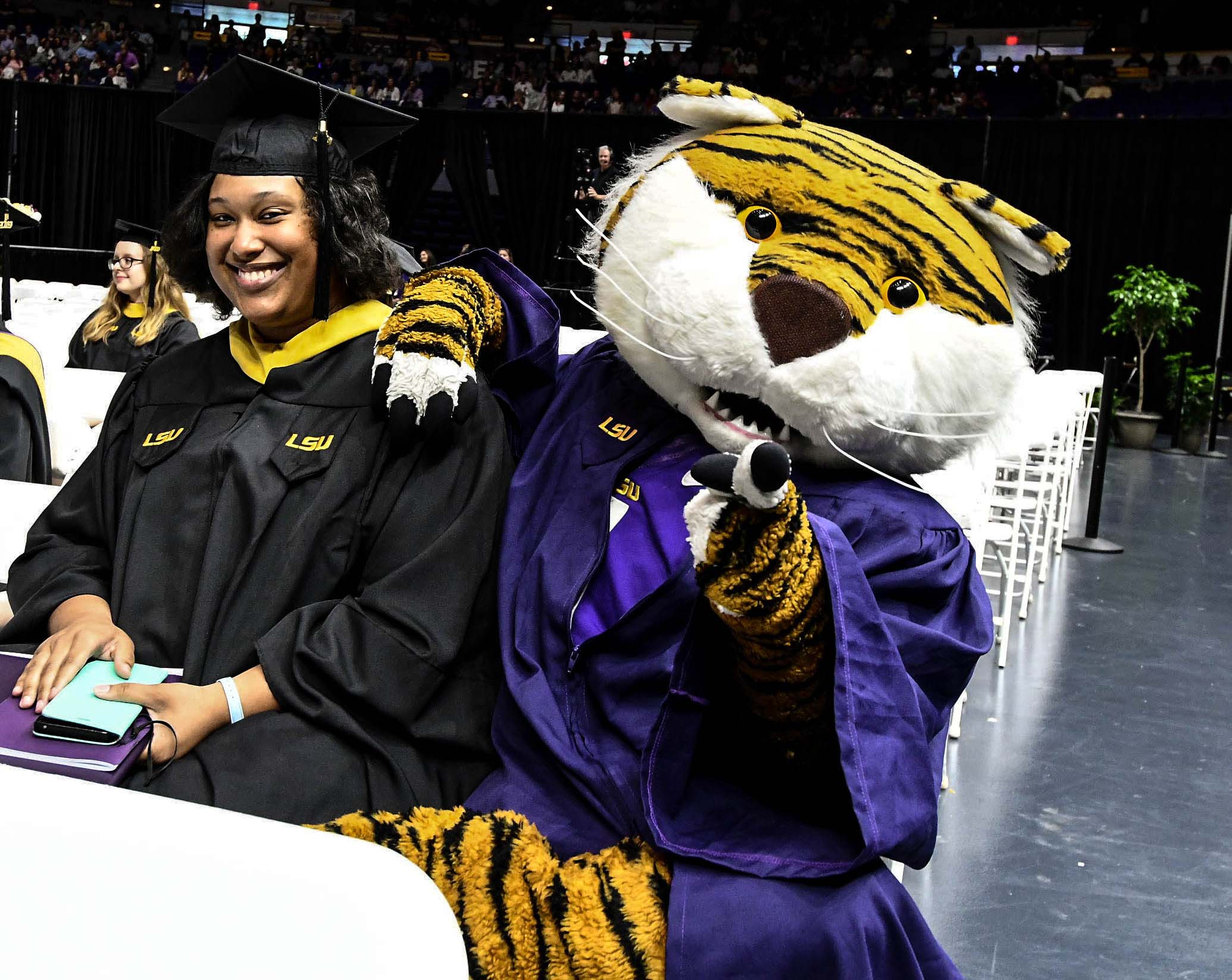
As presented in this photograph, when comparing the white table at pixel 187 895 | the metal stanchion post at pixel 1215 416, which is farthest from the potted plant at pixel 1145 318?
the white table at pixel 187 895

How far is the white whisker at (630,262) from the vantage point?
133cm

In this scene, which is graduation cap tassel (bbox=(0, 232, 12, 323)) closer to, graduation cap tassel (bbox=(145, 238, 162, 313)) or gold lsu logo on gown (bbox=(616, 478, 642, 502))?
graduation cap tassel (bbox=(145, 238, 162, 313))

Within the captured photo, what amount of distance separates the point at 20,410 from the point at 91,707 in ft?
5.66

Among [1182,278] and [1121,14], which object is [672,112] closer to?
[1182,278]

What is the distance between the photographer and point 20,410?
269 cm

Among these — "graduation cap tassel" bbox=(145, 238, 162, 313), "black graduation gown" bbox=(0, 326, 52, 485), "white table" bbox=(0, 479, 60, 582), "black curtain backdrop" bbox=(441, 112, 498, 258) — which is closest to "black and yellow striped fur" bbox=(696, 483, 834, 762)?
"white table" bbox=(0, 479, 60, 582)

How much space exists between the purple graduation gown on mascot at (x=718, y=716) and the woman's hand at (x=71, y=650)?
1.58 ft

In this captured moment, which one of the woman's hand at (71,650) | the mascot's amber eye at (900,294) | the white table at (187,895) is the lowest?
the woman's hand at (71,650)

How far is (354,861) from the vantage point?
65 centimetres

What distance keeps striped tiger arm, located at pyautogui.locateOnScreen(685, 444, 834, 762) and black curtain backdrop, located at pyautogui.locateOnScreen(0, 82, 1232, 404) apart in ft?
31.3

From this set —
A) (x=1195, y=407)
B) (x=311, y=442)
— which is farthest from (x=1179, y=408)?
(x=311, y=442)

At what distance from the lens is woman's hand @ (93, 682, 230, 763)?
1.29 meters

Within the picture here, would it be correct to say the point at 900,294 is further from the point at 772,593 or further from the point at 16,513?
the point at 16,513

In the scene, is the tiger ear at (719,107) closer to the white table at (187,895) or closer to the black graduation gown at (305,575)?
the black graduation gown at (305,575)
